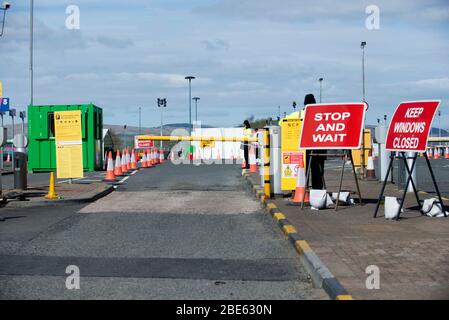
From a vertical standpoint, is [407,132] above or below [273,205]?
above

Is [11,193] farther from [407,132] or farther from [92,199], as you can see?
[407,132]

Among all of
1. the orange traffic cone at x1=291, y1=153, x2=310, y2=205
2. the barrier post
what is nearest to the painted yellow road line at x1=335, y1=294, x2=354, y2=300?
the orange traffic cone at x1=291, y1=153, x2=310, y2=205

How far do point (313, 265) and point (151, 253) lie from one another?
2340 mm

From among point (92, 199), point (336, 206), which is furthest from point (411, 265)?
point (92, 199)

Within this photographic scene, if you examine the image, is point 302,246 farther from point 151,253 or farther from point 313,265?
point 151,253

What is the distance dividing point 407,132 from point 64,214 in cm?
643

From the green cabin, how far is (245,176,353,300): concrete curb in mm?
18416

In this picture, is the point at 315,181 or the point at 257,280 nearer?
the point at 257,280

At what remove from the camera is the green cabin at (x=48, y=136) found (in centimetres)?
A: 2836

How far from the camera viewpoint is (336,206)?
1212 centimetres

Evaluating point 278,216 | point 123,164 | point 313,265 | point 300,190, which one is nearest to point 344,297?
point 313,265

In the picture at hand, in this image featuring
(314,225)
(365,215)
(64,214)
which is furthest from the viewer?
(64,214)

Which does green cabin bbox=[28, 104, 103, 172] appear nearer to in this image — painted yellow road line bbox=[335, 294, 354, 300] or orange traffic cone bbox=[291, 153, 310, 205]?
orange traffic cone bbox=[291, 153, 310, 205]

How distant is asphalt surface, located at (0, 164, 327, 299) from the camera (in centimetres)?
652
